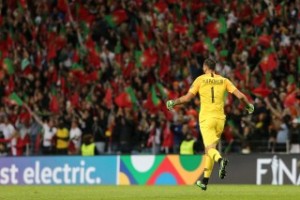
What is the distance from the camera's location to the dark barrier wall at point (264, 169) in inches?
904

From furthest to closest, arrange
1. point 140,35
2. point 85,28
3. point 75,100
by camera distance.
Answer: point 85,28 → point 140,35 → point 75,100

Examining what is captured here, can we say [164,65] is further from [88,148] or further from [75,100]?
[88,148]

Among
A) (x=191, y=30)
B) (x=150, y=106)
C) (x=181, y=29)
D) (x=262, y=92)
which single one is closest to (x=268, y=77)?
(x=262, y=92)

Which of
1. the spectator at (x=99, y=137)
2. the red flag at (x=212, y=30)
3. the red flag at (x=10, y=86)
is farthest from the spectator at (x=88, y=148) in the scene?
the red flag at (x=212, y=30)

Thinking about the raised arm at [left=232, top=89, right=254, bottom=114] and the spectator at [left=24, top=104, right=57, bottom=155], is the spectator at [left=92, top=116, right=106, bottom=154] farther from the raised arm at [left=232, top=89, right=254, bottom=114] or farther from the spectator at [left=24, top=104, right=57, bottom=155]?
the raised arm at [left=232, top=89, right=254, bottom=114]

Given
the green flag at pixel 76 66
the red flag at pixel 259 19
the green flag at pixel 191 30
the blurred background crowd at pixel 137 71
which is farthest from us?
the green flag at pixel 76 66

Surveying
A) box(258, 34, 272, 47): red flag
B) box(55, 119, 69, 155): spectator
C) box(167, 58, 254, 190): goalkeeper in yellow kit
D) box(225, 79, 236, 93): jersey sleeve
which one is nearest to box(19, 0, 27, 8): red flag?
box(55, 119, 69, 155): spectator

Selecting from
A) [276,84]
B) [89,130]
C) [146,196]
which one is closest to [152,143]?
[89,130]

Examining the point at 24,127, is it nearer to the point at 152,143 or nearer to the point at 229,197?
the point at 152,143

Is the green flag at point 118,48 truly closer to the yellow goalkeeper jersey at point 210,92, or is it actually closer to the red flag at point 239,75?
the red flag at point 239,75

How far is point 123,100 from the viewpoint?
27812 millimetres

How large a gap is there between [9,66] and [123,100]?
551cm

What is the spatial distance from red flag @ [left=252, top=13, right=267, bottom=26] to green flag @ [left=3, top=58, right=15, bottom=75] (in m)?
8.52

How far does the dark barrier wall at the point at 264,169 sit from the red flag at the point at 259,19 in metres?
6.53
